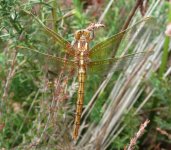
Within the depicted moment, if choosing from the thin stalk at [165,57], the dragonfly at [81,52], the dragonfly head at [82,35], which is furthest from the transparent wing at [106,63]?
the thin stalk at [165,57]

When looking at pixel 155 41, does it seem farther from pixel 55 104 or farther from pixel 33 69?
pixel 55 104

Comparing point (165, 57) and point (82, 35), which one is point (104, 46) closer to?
point (82, 35)

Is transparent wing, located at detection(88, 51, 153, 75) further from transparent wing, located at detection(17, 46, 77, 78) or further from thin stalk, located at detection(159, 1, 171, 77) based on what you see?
thin stalk, located at detection(159, 1, 171, 77)

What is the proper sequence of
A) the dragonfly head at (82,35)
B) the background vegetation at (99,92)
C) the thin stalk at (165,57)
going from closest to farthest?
the dragonfly head at (82,35), the background vegetation at (99,92), the thin stalk at (165,57)

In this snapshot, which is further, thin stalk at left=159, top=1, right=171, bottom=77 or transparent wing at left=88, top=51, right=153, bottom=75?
thin stalk at left=159, top=1, right=171, bottom=77

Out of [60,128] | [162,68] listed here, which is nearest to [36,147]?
[60,128]

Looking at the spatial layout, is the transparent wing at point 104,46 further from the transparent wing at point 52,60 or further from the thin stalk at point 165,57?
the thin stalk at point 165,57

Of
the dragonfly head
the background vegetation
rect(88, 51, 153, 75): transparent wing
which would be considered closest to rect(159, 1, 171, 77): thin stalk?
the background vegetation

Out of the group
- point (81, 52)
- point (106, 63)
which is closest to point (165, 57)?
point (106, 63)
